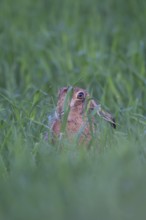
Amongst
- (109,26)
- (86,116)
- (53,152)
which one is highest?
(109,26)

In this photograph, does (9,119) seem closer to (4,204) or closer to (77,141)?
(77,141)

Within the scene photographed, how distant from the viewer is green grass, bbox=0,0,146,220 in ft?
13.0

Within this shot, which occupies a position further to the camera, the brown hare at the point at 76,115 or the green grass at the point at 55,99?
the brown hare at the point at 76,115

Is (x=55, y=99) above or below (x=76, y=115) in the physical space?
above

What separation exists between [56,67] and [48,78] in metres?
0.32

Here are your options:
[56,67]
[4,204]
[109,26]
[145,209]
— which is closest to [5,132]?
[4,204]

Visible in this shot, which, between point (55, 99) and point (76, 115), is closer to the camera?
point (76, 115)

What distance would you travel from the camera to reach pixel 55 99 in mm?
6145

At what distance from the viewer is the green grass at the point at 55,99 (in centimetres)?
396

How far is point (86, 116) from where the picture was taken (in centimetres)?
543

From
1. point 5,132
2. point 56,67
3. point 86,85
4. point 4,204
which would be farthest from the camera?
point 56,67

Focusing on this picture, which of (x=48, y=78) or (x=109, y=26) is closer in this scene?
(x=48, y=78)

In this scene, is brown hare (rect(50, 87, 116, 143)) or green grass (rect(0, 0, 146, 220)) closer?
green grass (rect(0, 0, 146, 220))

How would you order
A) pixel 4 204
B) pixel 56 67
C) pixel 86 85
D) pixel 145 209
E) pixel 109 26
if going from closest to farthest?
pixel 145 209
pixel 4 204
pixel 86 85
pixel 56 67
pixel 109 26
